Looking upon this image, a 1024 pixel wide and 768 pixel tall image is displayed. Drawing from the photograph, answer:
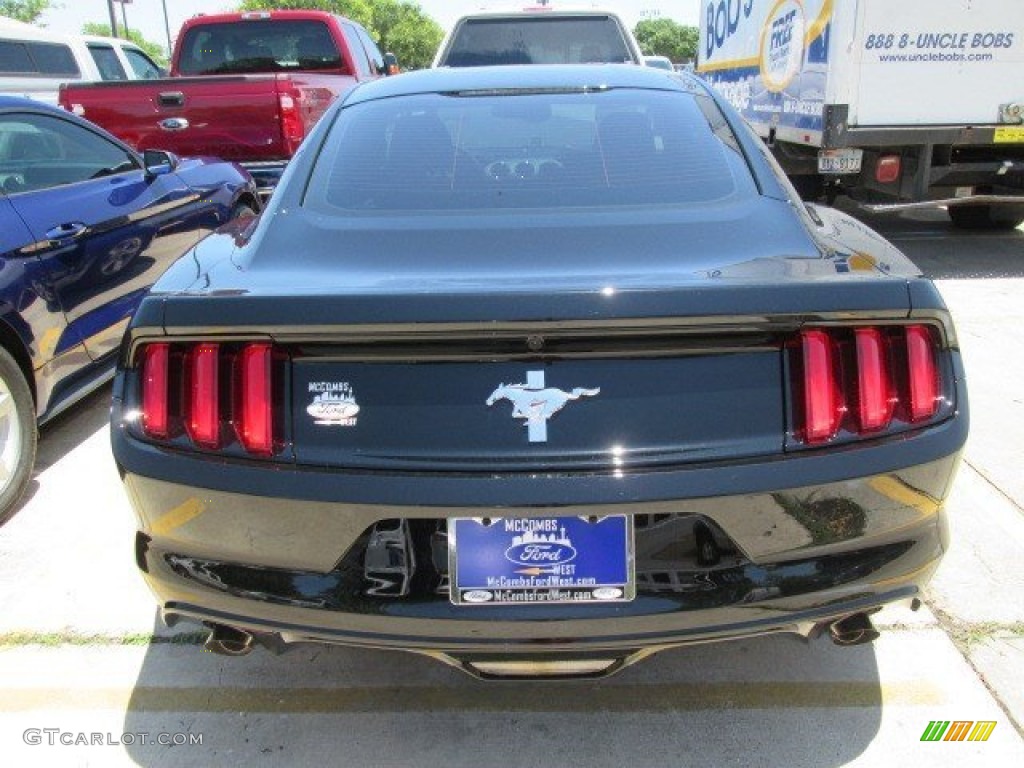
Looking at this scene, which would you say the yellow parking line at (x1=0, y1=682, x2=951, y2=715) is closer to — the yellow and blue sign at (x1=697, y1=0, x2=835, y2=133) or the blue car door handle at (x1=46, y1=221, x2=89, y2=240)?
the blue car door handle at (x1=46, y1=221, x2=89, y2=240)

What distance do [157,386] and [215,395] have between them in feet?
0.49

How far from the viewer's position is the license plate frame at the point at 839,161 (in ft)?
24.4

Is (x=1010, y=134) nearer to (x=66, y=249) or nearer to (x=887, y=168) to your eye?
(x=887, y=168)

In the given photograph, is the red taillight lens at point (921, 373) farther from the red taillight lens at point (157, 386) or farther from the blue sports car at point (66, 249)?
the blue sports car at point (66, 249)

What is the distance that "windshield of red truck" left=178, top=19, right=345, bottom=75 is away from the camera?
902 cm

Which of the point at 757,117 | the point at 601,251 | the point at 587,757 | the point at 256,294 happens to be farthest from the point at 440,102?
the point at 757,117

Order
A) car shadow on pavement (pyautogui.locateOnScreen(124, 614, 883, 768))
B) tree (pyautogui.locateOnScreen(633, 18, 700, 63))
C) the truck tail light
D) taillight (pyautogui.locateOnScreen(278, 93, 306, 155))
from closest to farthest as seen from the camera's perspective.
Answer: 1. car shadow on pavement (pyautogui.locateOnScreen(124, 614, 883, 768))
2. taillight (pyautogui.locateOnScreen(278, 93, 306, 155))
3. the truck tail light
4. tree (pyautogui.locateOnScreen(633, 18, 700, 63))

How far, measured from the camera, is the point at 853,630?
2.15 m

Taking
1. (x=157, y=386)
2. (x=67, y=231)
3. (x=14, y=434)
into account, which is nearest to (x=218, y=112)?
(x=67, y=231)

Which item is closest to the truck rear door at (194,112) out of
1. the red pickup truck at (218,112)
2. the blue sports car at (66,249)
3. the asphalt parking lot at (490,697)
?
the red pickup truck at (218,112)

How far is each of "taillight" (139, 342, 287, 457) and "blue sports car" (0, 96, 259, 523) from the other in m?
1.81

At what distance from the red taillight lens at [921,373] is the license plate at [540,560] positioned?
689mm

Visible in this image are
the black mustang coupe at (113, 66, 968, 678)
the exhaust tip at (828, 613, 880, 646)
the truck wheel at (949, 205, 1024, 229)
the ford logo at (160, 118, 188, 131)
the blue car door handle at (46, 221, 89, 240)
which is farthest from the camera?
the truck wheel at (949, 205, 1024, 229)

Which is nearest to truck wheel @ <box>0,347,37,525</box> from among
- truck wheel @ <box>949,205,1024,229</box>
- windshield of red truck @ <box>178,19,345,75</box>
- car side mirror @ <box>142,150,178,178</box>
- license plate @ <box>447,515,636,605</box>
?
car side mirror @ <box>142,150,178,178</box>
